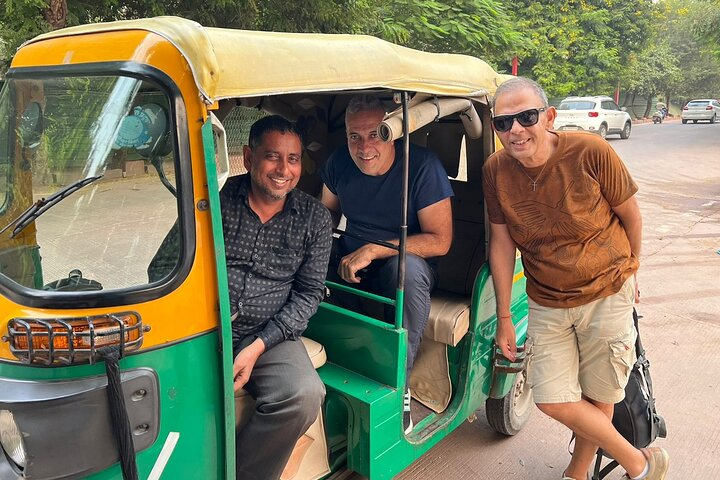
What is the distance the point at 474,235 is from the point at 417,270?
36.3 inches

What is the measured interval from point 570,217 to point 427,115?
2.37 ft

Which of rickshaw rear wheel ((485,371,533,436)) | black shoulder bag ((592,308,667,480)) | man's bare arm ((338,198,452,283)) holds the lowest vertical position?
rickshaw rear wheel ((485,371,533,436))

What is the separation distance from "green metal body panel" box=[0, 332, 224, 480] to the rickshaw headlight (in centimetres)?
14

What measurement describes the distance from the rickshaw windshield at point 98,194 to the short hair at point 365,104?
131 centimetres

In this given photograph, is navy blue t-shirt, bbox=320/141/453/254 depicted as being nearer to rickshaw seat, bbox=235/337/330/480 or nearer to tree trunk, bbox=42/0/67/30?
rickshaw seat, bbox=235/337/330/480

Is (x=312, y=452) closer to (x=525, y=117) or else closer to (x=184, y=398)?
(x=184, y=398)

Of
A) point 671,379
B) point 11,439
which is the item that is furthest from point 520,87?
point 671,379

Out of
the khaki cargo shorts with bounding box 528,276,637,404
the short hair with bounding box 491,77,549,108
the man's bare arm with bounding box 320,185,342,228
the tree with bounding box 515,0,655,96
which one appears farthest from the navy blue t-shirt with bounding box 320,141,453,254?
the tree with bounding box 515,0,655,96

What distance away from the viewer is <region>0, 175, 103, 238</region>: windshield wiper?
1.71 meters

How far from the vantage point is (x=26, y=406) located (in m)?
1.56

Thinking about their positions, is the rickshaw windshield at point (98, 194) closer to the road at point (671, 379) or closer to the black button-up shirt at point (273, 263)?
the black button-up shirt at point (273, 263)

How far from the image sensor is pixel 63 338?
1.56 metres

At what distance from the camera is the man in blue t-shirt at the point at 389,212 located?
2744 mm

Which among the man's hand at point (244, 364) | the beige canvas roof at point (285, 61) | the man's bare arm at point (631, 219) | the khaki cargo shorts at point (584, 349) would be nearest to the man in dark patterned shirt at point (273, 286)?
the man's hand at point (244, 364)
